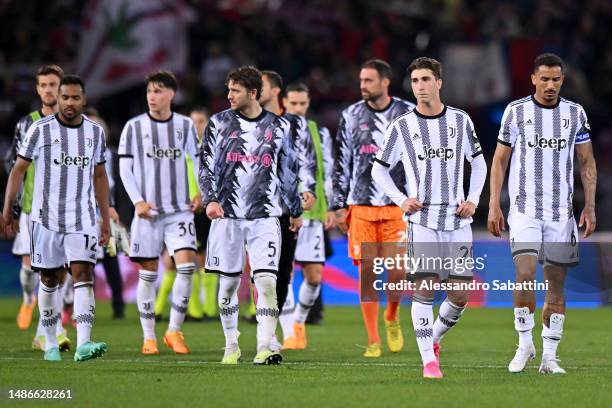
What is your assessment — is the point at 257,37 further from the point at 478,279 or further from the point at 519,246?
the point at 519,246

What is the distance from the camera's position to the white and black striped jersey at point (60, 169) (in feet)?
35.2

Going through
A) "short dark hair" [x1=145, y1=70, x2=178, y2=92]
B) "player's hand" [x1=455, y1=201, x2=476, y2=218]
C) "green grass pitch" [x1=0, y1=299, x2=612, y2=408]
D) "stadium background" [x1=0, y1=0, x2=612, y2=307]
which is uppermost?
"stadium background" [x1=0, y1=0, x2=612, y2=307]

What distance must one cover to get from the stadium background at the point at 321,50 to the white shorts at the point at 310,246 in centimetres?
539

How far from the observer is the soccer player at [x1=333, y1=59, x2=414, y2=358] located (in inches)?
482

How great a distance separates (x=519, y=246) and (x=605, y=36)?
51.7 feet

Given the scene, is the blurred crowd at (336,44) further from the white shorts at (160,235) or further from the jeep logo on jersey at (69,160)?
the jeep logo on jersey at (69,160)

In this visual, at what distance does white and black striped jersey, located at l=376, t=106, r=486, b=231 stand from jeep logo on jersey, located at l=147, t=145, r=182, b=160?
279cm

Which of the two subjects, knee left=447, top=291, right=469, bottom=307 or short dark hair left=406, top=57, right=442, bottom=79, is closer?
short dark hair left=406, top=57, right=442, bottom=79

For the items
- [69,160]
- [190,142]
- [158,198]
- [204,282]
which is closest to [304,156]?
[190,142]

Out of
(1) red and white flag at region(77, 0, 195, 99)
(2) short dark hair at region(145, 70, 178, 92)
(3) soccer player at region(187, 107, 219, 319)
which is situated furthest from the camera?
(1) red and white flag at region(77, 0, 195, 99)

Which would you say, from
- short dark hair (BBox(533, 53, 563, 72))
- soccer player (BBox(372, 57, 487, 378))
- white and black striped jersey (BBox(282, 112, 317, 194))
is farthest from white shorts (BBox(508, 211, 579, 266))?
white and black striped jersey (BBox(282, 112, 317, 194))

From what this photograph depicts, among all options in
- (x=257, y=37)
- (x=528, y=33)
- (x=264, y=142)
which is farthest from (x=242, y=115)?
(x=528, y=33)

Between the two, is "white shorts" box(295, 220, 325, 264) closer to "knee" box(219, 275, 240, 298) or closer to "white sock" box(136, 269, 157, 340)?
"white sock" box(136, 269, 157, 340)

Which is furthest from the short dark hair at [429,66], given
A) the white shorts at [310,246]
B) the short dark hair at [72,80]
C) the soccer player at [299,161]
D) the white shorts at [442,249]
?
the white shorts at [310,246]
